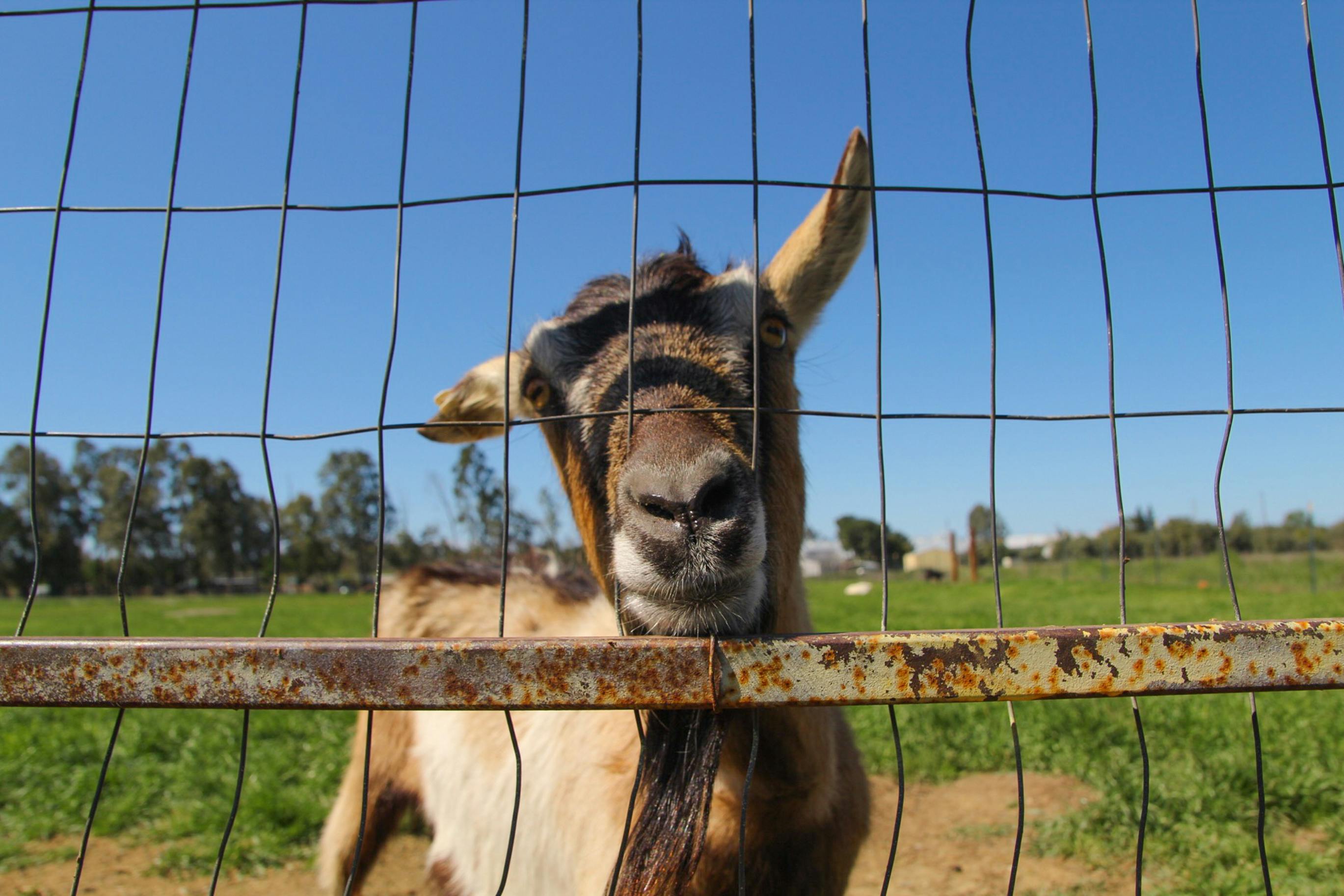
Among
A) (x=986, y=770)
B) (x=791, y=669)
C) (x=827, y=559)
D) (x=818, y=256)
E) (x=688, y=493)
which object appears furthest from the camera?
(x=827, y=559)

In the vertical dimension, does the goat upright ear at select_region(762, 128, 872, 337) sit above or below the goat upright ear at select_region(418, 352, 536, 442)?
above

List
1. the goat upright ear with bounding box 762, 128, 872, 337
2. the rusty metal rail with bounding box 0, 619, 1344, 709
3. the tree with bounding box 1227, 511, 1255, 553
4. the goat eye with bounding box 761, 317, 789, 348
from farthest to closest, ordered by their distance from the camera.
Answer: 1. the tree with bounding box 1227, 511, 1255, 553
2. the goat upright ear with bounding box 762, 128, 872, 337
3. the goat eye with bounding box 761, 317, 789, 348
4. the rusty metal rail with bounding box 0, 619, 1344, 709

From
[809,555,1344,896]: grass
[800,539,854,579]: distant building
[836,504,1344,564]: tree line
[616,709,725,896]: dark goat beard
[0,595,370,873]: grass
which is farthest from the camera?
[800,539,854,579]: distant building

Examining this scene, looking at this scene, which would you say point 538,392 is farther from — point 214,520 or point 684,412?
point 214,520

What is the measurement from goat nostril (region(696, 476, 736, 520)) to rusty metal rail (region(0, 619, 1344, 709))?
388mm

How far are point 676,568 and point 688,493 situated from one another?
183 mm

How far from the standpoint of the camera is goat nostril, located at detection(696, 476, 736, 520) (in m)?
1.74

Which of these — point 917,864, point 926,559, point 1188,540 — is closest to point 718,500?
point 917,864

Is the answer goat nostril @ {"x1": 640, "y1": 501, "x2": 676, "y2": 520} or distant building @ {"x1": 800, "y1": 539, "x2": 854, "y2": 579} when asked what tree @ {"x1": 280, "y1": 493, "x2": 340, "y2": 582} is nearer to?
distant building @ {"x1": 800, "y1": 539, "x2": 854, "y2": 579}

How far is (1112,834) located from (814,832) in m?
3.09

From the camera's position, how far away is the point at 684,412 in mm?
1612

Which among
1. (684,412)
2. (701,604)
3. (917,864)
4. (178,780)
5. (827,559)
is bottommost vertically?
(917,864)

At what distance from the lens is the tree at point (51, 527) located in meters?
58.3

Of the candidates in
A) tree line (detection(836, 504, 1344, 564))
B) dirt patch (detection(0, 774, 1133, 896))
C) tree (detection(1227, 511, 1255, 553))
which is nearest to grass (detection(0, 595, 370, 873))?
dirt patch (detection(0, 774, 1133, 896))
